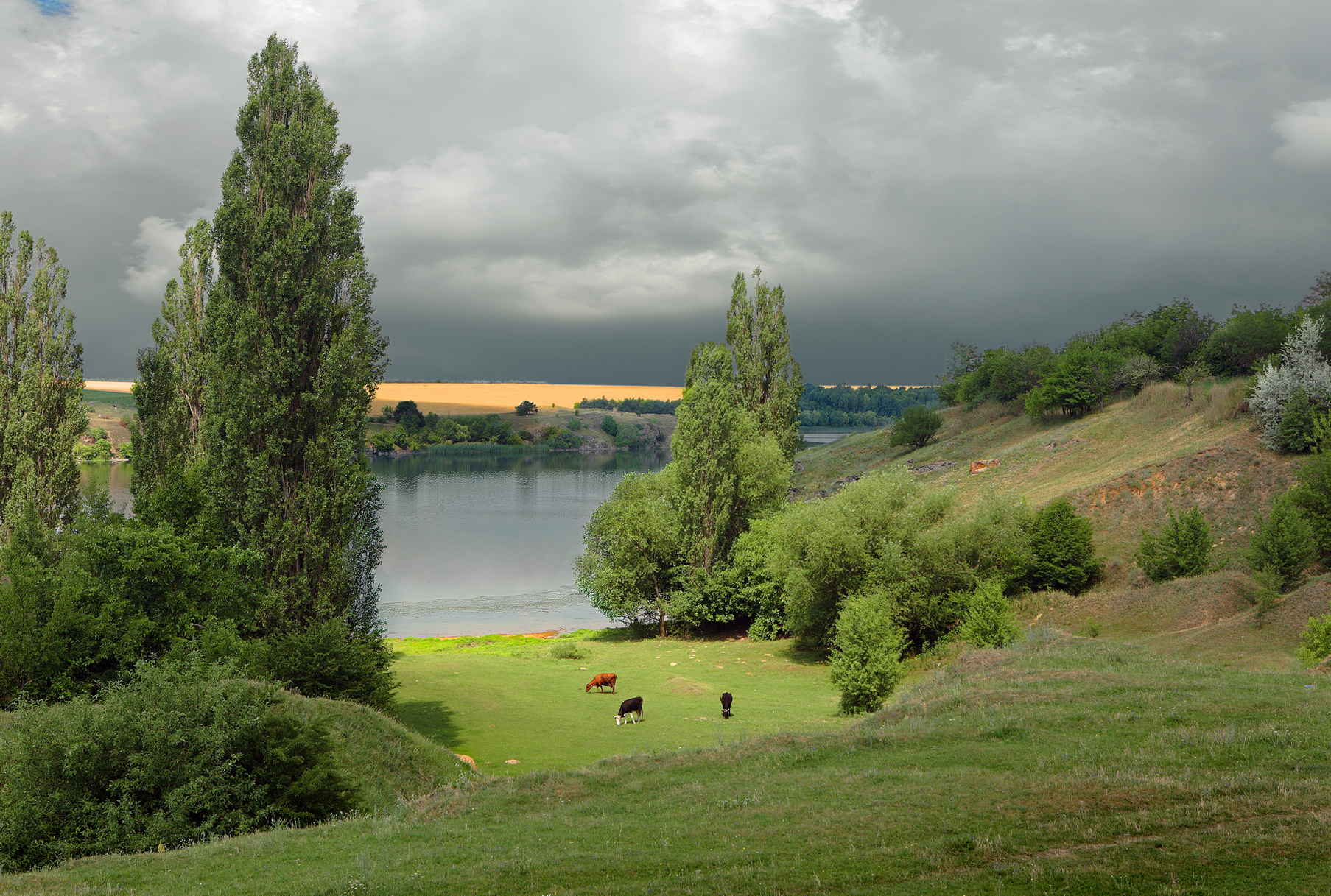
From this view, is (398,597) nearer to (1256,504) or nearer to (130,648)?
(130,648)

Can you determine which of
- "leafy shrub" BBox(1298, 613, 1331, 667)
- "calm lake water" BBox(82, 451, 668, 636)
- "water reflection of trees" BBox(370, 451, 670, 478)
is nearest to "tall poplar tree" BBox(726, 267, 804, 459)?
"calm lake water" BBox(82, 451, 668, 636)

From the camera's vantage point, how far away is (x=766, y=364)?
53.8 metres

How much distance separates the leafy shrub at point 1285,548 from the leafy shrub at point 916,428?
69724 mm

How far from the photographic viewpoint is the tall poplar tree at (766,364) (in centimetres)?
5284

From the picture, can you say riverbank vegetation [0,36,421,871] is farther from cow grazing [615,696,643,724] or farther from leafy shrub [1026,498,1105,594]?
leafy shrub [1026,498,1105,594]

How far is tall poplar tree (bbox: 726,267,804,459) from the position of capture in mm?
52844

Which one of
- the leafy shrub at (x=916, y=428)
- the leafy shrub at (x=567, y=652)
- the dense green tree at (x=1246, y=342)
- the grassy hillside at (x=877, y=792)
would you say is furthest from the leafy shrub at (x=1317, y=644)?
the leafy shrub at (x=916, y=428)

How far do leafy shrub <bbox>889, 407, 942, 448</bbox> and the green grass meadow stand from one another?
215 feet

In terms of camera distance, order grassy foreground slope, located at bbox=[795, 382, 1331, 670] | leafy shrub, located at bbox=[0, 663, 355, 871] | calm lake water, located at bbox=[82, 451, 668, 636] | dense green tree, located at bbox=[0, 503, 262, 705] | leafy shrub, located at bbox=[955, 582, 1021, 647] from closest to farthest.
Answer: leafy shrub, located at bbox=[0, 663, 355, 871] → dense green tree, located at bbox=[0, 503, 262, 705] → grassy foreground slope, located at bbox=[795, 382, 1331, 670] → leafy shrub, located at bbox=[955, 582, 1021, 647] → calm lake water, located at bbox=[82, 451, 668, 636]

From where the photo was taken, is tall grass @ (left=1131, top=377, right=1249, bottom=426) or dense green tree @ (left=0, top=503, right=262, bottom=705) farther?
tall grass @ (left=1131, top=377, right=1249, bottom=426)

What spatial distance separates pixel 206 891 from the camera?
367 inches

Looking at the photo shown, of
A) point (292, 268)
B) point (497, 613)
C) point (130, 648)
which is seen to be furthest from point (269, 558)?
point (497, 613)

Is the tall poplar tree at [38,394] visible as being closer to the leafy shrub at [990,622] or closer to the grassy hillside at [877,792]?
the grassy hillside at [877,792]

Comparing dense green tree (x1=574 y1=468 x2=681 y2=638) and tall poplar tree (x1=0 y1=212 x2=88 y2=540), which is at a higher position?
tall poplar tree (x1=0 y1=212 x2=88 y2=540)
